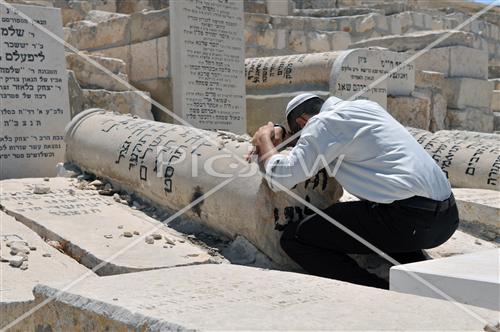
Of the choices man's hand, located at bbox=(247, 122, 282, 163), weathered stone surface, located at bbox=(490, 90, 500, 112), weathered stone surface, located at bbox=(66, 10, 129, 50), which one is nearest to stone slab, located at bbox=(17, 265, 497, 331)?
man's hand, located at bbox=(247, 122, 282, 163)

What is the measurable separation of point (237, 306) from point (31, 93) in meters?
3.80

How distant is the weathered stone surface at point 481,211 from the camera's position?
15.1ft

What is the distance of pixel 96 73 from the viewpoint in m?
6.86

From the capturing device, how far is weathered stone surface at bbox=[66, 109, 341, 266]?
338 centimetres

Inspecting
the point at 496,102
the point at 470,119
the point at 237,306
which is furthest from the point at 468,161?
the point at 496,102

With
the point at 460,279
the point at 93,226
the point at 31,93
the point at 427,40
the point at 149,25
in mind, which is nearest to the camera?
the point at 460,279

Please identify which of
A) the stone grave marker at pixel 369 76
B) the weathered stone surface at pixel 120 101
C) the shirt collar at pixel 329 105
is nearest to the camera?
the shirt collar at pixel 329 105

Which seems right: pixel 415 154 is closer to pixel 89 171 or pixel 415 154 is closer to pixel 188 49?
pixel 89 171

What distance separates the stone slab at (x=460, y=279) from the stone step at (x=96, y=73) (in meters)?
5.13

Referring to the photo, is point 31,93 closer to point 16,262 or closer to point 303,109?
point 16,262

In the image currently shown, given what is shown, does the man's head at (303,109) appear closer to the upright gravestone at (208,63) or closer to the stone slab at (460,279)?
the stone slab at (460,279)

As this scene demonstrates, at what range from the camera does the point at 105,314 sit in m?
2.02

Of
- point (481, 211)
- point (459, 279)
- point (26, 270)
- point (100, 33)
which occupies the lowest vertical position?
point (481, 211)

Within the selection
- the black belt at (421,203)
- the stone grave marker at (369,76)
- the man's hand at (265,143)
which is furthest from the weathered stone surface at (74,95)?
the black belt at (421,203)
